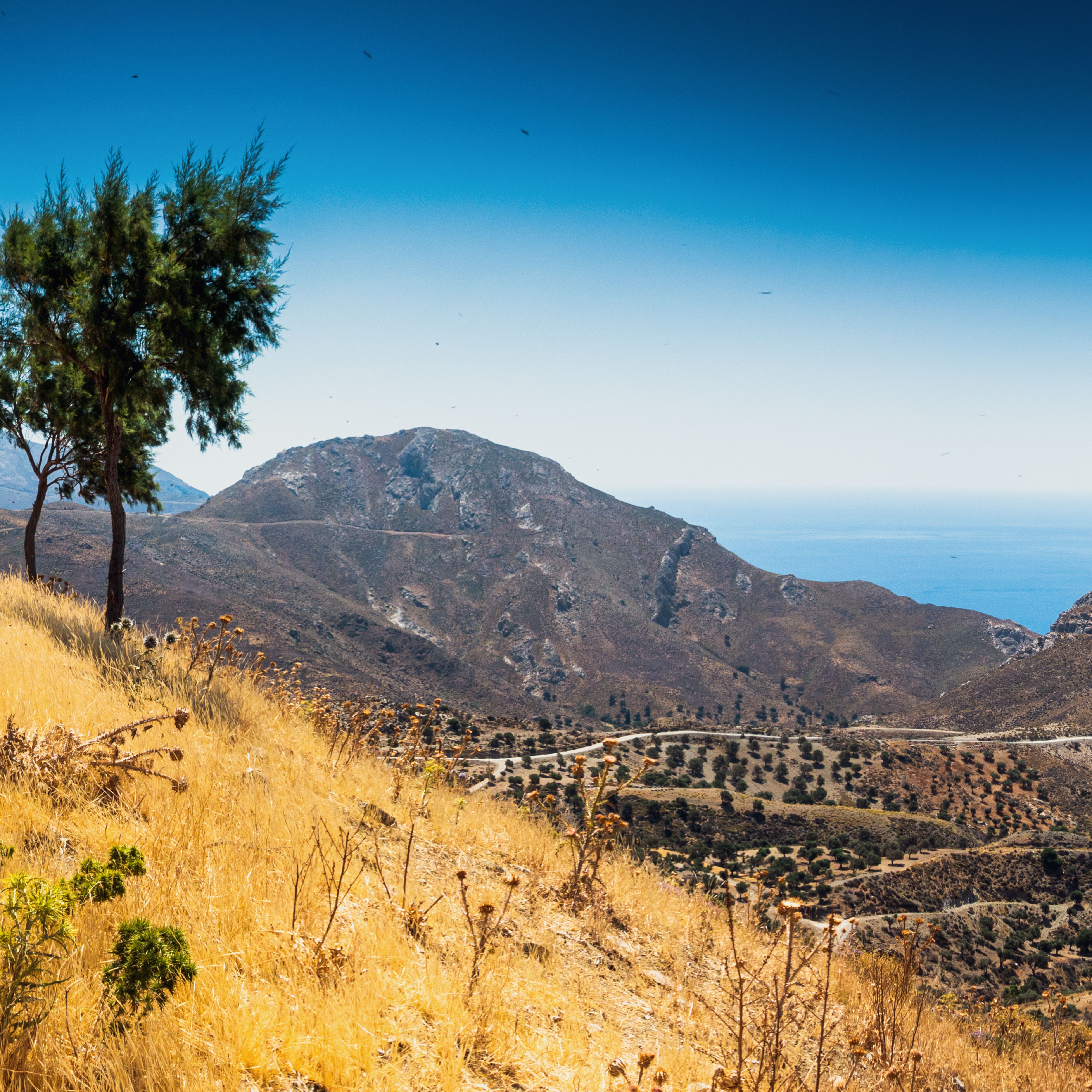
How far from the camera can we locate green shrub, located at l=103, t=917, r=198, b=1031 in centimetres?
233

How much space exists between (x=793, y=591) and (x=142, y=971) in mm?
205420

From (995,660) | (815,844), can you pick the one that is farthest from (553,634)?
(815,844)

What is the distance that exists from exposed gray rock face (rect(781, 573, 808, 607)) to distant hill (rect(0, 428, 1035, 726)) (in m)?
0.43

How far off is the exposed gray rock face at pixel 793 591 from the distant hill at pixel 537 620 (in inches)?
16.8

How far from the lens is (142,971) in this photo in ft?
7.80

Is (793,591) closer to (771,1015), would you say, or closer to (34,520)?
(34,520)

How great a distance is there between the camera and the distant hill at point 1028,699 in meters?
82.4

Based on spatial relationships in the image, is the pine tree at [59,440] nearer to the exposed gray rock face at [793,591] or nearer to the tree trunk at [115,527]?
the tree trunk at [115,527]

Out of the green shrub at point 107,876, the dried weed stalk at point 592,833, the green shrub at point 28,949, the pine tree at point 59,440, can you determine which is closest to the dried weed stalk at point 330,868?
the green shrub at point 107,876

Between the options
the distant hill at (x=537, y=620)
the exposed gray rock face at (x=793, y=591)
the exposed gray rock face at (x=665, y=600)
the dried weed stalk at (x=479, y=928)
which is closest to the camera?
the dried weed stalk at (x=479, y=928)

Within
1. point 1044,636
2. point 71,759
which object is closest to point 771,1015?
point 71,759

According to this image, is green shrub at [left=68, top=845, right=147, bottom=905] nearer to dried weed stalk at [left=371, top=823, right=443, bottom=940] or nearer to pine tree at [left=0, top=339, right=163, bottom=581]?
dried weed stalk at [left=371, top=823, right=443, bottom=940]

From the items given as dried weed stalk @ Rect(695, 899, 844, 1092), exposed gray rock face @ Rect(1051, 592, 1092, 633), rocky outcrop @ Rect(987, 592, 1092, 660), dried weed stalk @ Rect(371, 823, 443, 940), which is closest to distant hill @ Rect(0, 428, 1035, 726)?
rocky outcrop @ Rect(987, 592, 1092, 660)

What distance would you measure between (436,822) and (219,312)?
8.12 metres
